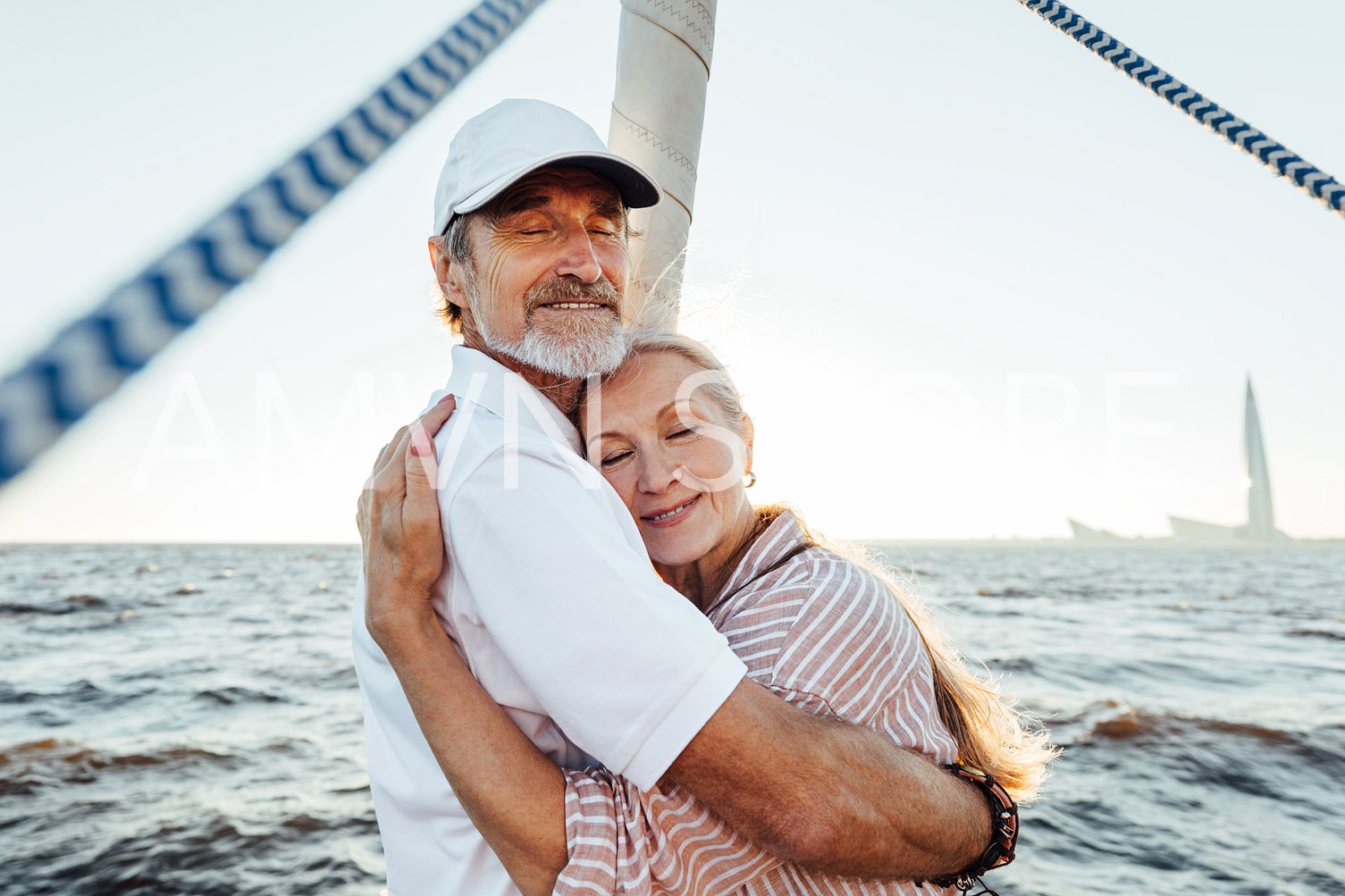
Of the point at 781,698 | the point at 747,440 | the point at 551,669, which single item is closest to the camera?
the point at 551,669

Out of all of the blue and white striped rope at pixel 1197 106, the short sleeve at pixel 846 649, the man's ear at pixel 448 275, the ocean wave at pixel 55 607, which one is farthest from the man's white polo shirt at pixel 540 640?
the ocean wave at pixel 55 607

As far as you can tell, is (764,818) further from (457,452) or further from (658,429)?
(658,429)

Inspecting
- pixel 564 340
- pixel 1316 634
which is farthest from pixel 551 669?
pixel 1316 634

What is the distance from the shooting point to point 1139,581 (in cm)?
3669

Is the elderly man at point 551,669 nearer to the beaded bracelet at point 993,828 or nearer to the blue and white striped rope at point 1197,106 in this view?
the beaded bracelet at point 993,828

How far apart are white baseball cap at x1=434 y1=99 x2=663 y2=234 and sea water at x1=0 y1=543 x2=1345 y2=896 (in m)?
1.46

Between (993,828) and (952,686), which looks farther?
(952,686)

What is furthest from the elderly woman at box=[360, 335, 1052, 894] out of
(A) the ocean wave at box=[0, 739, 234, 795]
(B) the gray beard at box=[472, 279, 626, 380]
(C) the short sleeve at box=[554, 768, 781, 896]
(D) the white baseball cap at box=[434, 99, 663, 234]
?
(A) the ocean wave at box=[0, 739, 234, 795]

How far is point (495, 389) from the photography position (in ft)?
5.69

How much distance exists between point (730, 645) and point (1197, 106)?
1.67m

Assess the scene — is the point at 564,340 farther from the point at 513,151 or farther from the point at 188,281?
the point at 188,281

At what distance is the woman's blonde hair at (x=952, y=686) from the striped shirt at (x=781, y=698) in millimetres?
214

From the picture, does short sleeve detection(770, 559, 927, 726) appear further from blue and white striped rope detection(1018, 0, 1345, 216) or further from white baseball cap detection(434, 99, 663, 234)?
blue and white striped rope detection(1018, 0, 1345, 216)

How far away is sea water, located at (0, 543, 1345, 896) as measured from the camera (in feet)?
18.3
